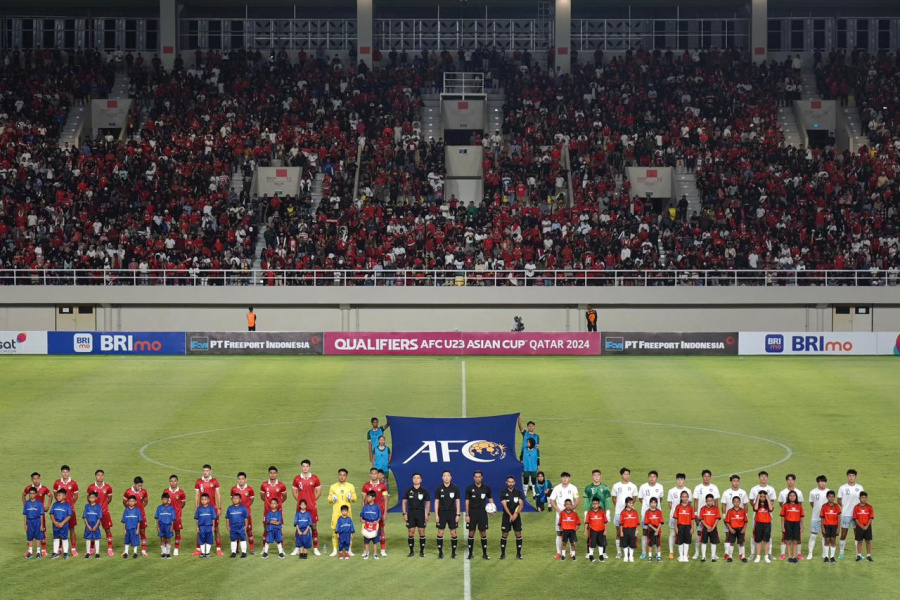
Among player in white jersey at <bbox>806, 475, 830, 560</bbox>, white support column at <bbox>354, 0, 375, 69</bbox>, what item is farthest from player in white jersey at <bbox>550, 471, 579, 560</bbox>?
white support column at <bbox>354, 0, 375, 69</bbox>

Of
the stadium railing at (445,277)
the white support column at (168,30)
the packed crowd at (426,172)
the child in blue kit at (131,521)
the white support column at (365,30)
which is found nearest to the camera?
the child in blue kit at (131,521)

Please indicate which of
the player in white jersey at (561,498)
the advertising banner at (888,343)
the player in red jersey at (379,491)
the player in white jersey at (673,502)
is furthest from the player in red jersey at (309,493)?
the advertising banner at (888,343)

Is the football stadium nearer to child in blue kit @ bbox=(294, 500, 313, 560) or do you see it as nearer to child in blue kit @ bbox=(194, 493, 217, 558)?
child in blue kit @ bbox=(194, 493, 217, 558)

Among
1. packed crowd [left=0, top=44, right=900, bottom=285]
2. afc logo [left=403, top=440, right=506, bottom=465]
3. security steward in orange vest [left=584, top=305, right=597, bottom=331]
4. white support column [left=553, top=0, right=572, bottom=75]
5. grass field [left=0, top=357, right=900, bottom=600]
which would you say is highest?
white support column [left=553, top=0, right=572, bottom=75]

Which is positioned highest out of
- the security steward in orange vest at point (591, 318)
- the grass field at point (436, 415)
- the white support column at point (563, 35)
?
the white support column at point (563, 35)

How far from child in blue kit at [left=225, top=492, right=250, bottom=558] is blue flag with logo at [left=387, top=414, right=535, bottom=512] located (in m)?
3.11

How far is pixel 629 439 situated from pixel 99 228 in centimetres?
2761

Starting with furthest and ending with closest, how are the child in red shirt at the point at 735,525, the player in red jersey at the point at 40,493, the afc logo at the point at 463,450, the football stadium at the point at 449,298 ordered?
the afc logo at the point at 463,450
the football stadium at the point at 449,298
the player in red jersey at the point at 40,493
the child in red shirt at the point at 735,525

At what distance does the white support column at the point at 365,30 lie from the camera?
2333 inches

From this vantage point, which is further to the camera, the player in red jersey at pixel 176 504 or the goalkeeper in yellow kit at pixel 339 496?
the goalkeeper in yellow kit at pixel 339 496

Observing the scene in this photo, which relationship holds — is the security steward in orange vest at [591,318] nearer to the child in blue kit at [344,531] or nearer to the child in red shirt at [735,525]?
the child in red shirt at [735,525]

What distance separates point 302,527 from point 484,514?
2.74 metres

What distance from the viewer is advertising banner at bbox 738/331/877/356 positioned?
44.0 metres

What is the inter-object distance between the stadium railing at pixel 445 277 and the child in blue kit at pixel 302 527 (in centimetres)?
2839
